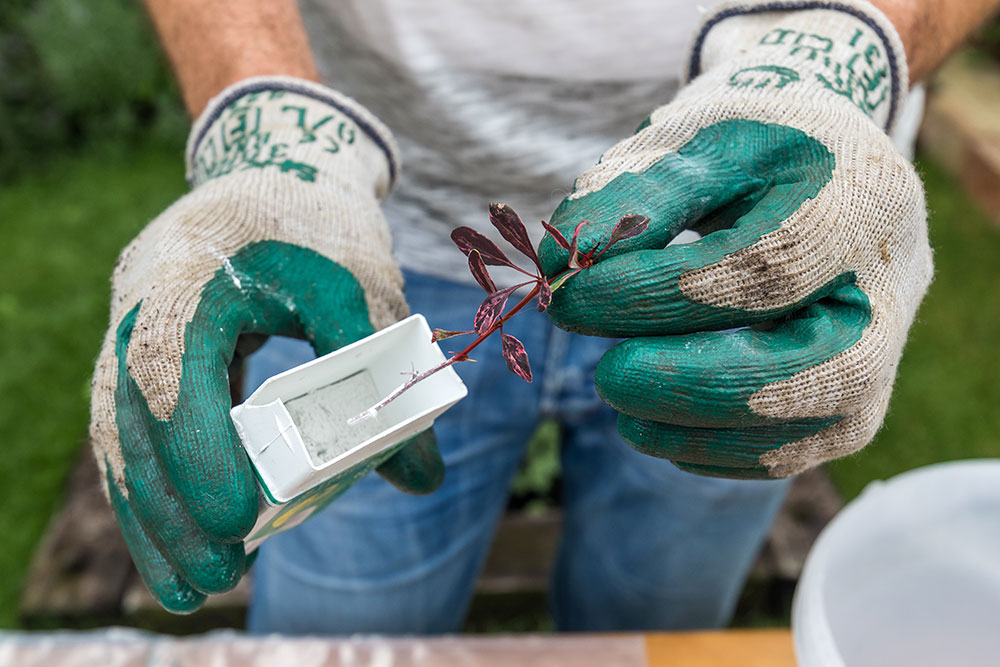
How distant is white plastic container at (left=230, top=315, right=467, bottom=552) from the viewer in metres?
0.83

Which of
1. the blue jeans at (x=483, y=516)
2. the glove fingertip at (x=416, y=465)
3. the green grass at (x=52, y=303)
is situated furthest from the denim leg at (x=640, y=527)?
the green grass at (x=52, y=303)

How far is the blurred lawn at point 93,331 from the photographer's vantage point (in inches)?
112

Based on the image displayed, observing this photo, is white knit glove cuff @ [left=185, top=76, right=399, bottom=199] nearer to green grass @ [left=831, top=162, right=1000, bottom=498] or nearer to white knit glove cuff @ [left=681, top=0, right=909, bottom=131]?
white knit glove cuff @ [left=681, top=0, right=909, bottom=131]

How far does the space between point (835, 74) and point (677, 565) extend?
3.45ft

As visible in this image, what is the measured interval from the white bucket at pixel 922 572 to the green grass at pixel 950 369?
→ 152 centimetres

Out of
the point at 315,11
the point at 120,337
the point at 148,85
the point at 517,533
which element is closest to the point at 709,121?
the point at 120,337

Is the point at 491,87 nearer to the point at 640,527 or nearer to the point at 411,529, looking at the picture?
the point at 411,529

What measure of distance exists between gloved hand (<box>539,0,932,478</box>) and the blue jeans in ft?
1.97

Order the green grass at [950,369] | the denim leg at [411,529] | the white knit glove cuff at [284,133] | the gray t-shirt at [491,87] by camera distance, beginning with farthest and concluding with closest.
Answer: the green grass at [950,369] < the denim leg at [411,529] < the gray t-shirt at [491,87] < the white knit glove cuff at [284,133]

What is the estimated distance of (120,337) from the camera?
0.91 meters

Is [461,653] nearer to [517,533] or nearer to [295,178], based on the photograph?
[295,178]

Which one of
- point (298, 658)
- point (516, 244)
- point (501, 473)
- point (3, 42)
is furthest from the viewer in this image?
point (3, 42)

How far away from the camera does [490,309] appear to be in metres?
→ 0.88

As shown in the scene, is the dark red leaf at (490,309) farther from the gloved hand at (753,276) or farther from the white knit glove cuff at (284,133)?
the white knit glove cuff at (284,133)
